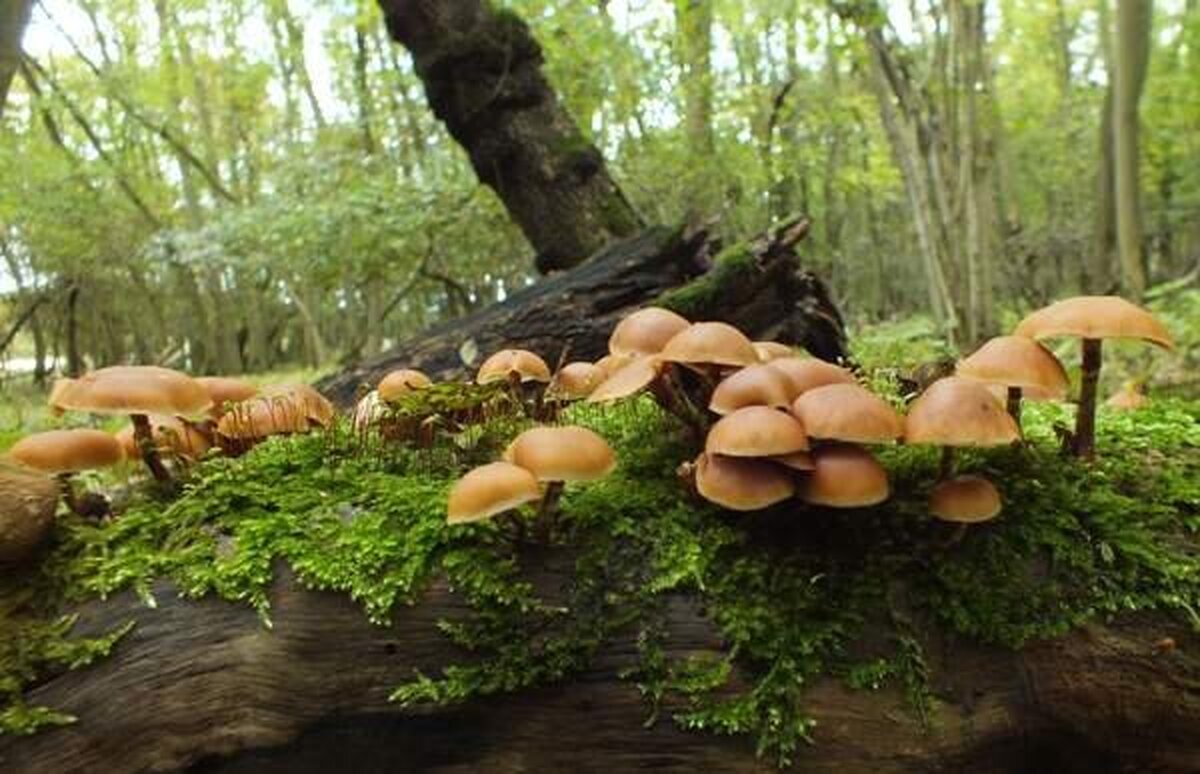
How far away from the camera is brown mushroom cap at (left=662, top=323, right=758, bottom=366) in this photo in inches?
82.9

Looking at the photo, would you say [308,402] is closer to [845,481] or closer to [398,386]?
[398,386]

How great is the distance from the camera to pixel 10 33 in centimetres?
456

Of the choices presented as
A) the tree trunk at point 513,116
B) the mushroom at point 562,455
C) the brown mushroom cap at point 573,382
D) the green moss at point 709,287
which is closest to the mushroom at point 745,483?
the mushroom at point 562,455

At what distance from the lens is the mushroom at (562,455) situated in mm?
1888

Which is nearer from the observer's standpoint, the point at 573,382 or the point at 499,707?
the point at 499,707

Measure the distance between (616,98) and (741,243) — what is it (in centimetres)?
879

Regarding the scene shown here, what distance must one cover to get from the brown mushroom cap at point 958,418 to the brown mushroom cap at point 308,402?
1.67m

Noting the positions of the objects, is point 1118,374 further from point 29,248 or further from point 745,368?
point 29,248

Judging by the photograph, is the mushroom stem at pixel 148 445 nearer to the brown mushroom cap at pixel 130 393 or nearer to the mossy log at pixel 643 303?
the brown mushroom cap at pixel 130 393

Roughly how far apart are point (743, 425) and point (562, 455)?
38cm

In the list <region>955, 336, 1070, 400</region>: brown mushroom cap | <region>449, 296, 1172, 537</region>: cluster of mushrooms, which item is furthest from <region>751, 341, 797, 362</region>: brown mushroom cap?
<region>955, 336, 1070, 400</region>: brown mushroom cap

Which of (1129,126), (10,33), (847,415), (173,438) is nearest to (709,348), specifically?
(847,415)

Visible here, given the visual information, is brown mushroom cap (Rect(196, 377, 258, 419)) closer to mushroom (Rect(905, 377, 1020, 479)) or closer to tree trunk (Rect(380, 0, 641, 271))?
mushroom (Rect(905, 377, 1020, 479))

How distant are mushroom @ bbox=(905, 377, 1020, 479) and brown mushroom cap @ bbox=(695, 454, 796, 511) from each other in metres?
0.28
